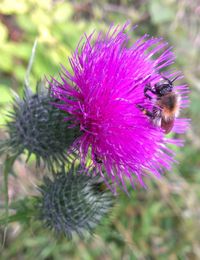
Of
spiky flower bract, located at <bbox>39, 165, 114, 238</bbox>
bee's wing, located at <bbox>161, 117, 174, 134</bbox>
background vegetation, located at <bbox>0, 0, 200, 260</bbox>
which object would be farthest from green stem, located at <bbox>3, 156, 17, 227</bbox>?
background vegetation, located at <bbox>0, 0, 200, 260</bbox>

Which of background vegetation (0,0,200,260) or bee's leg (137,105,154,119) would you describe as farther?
background vegetation (0,0,200,260)

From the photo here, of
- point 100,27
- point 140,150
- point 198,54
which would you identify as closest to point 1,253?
point 140,150

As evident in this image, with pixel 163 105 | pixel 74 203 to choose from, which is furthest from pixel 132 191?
pixel 163 105

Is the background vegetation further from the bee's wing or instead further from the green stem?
the bee's wing

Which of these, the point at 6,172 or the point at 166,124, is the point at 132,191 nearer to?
the point at 166,124

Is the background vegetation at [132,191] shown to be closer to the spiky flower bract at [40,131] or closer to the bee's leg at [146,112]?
the spiky flower bract at [40,131]

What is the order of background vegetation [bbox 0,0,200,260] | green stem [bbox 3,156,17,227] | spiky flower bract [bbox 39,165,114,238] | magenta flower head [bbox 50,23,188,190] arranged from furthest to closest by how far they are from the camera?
1. background vegetation [bbox 0,0,200,260]
2. spiky flower bract [bbox 39,165,114,238]
3. magenta flower head [bbox 50,23,188,190]
4. green stem [bbox 3,156,17,227]

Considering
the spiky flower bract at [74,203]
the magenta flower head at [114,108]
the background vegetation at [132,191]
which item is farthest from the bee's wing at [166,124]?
the background vegetation at [132,191]
